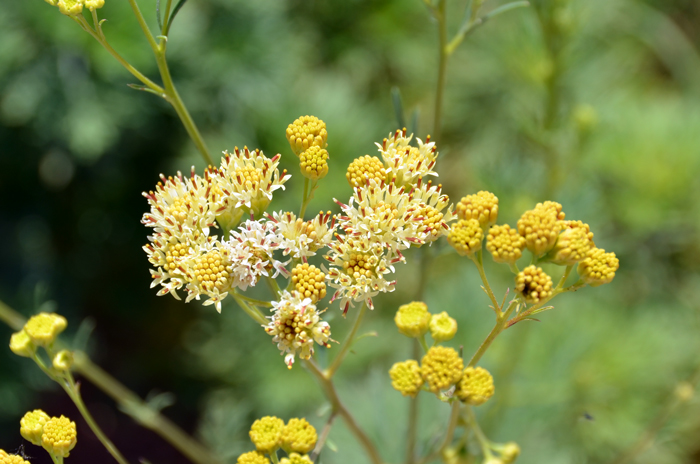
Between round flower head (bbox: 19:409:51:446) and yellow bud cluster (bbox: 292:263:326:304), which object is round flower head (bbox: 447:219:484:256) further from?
round flower head (bbox: 19:409:51:446)

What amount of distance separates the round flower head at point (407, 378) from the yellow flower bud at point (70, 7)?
88cm

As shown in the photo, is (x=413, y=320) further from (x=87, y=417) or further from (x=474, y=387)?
(x=87, y=417)

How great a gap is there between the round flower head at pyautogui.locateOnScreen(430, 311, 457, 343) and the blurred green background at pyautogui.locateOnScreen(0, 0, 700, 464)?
0.88 meters

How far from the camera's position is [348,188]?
8.87 feet

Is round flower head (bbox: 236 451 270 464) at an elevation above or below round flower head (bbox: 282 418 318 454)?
below

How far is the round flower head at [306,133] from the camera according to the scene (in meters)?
1.09

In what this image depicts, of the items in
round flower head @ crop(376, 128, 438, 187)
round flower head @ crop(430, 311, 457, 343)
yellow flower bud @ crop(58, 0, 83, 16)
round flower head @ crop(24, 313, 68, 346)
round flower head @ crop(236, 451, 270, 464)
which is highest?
yellow flower bud @ crop(58, 0, 83, 16)

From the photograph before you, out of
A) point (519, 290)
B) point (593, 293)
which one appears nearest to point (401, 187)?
point (519, 290)

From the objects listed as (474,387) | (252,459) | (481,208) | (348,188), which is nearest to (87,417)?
(252,459)

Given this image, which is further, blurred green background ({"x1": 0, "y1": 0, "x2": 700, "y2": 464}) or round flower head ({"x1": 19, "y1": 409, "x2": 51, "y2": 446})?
blurred green background ({"x1": 0, "y1": 0, "x2": 700, "y2": 464})

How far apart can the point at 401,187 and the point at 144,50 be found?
Result: 198 centimetres

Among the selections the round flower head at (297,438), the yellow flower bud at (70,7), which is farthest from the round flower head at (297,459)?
the yellow flower bud at (70,7)

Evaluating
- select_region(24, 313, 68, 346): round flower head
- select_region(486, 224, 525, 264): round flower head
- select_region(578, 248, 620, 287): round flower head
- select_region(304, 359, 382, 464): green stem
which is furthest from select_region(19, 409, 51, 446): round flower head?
select_region(578, 248, 620, 287): round flower head

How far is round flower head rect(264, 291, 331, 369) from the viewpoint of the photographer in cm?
98
